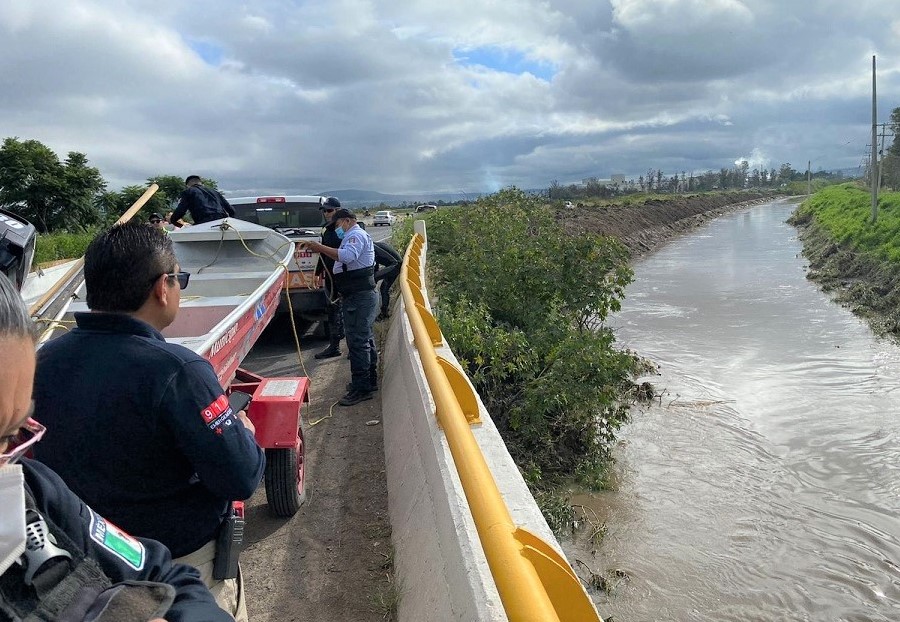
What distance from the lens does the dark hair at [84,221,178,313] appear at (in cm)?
206

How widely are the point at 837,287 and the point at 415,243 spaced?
14.5 meters

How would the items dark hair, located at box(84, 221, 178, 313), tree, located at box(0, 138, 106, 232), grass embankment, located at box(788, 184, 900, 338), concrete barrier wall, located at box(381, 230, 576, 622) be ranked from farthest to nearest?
tree, located at box(0, 138, 106, 232)
grass embankment, located at box(788, 184, 900, 338)
concrete barrier wall, located at box(381, 230, 576, 622)
dark hair, located at box(84, 221, 178, 313)

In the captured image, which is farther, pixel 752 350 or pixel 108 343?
pixel 752 350

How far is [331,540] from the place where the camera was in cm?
392

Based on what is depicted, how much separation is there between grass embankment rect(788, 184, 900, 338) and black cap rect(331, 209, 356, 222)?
10.7 m

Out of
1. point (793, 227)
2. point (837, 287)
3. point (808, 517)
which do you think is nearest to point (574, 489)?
point (808, 517)

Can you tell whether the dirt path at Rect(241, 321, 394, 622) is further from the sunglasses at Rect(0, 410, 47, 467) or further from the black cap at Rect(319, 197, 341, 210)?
the black cap at Rect(319, 197, 341, 210)

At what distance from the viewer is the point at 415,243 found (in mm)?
9555

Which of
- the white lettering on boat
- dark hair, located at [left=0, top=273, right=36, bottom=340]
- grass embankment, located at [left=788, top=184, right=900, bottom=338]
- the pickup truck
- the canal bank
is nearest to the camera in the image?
dark hair, located at [left=0, top=273, right=36, bottom=340]

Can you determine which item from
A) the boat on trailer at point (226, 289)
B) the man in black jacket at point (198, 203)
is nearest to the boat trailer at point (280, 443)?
the boat on trailer at point (226, 289)

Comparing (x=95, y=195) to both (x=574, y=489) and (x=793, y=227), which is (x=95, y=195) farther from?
(x=793, y=227)

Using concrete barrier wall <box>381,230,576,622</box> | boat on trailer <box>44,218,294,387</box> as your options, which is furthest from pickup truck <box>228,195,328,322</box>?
concrete barrier wall <box>381,230,576,622</box>

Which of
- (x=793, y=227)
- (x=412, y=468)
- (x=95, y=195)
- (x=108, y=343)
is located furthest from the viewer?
(x=793, y=227)

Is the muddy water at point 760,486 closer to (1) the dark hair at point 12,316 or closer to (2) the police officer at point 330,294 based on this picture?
(2) the police officer at point 330,294
